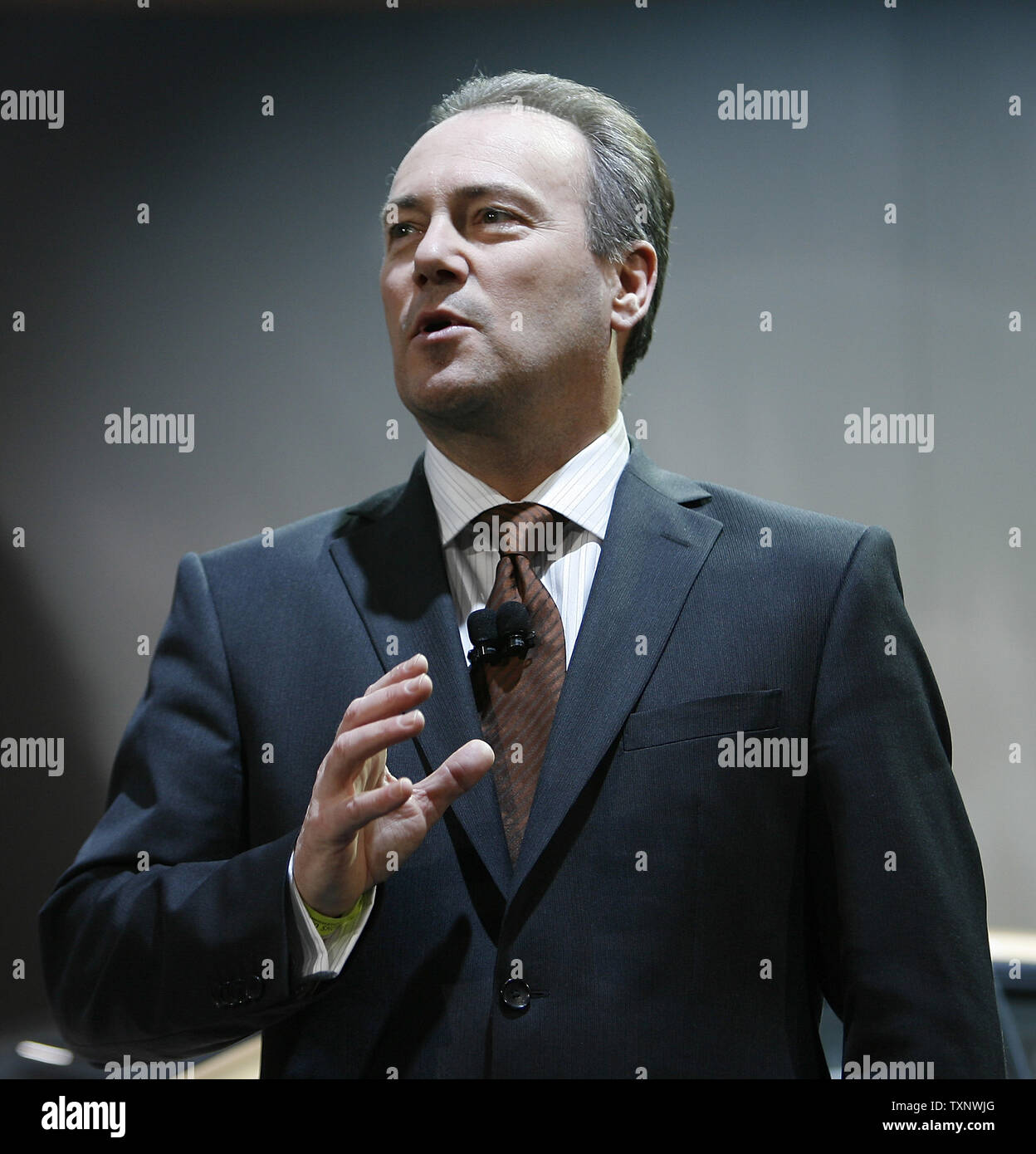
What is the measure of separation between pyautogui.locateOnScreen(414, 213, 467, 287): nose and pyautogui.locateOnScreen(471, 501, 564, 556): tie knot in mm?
364

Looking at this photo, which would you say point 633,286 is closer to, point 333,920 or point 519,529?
point 519,529

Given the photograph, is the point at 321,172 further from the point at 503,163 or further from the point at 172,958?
the point at 172,958

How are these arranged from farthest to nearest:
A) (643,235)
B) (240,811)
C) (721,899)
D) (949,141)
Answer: (949,141) → (643,235) → (240,811) → (721,899)

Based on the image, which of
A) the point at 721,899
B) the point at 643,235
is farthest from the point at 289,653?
the point at 643,235

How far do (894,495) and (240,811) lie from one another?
1263 mm

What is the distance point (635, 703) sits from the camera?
1.67 meters

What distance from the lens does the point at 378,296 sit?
2.19m

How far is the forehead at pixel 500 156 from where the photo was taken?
1.81 meters

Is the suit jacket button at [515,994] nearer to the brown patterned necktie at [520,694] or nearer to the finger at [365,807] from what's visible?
the brown patterned necktie at [520,694]

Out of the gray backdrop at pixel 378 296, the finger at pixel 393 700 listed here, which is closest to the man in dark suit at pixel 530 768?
the finger at pixel 393 700

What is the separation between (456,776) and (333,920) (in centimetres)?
31

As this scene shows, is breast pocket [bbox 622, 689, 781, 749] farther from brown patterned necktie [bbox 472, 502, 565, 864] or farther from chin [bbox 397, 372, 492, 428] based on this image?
chin [bbox 397, 372, 492, 428]
